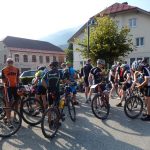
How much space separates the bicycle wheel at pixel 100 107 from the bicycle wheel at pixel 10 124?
2.53m

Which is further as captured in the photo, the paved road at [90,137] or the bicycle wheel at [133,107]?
the bicycle wheel at [133,107]

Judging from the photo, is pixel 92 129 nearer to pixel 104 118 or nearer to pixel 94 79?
pixel 104 118

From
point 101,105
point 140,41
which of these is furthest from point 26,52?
point 101,105

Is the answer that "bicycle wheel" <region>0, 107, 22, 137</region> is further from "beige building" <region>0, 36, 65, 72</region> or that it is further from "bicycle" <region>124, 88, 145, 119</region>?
"beige building" <region>0, 36, 65, 72</region>

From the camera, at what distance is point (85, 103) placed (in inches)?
470

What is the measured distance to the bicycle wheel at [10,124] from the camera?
23.2ft

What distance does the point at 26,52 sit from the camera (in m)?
55.4

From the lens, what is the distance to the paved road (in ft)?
20.6

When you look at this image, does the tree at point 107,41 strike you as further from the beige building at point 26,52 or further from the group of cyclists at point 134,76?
the beige building at point 26,52

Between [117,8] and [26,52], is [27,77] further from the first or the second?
[26,52]

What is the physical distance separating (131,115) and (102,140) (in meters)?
2.43

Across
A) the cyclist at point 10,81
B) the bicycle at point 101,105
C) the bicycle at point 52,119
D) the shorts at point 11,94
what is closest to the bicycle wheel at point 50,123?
the bicycle at point 52,119

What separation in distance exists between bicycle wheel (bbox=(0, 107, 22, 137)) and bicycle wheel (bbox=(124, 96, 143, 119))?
3.39 m

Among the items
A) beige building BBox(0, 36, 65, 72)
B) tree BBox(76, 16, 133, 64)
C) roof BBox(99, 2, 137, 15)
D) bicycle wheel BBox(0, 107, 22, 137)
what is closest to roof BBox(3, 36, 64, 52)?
beige building BBox(0, 36, 65, 72)
